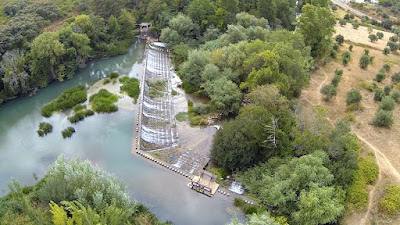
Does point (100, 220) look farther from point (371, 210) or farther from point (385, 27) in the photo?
point (385, 27)

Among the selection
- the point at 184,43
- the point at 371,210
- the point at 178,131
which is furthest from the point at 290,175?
the point at 184,43

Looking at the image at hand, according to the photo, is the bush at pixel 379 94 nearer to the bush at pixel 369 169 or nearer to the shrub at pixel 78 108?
the bush at pixel 369 169

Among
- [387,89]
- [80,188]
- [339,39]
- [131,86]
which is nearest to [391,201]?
[387,89]

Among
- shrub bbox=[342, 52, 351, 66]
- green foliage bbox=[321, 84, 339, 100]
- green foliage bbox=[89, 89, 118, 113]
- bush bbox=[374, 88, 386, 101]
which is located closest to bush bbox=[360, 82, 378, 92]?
bush bbox=[374, 88, 386, 101]

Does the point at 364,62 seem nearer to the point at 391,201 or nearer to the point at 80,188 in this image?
the point at 391,201

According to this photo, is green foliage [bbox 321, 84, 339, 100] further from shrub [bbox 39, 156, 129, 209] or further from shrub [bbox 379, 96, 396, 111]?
shrub [bbox 39, 156, 129, 209]
